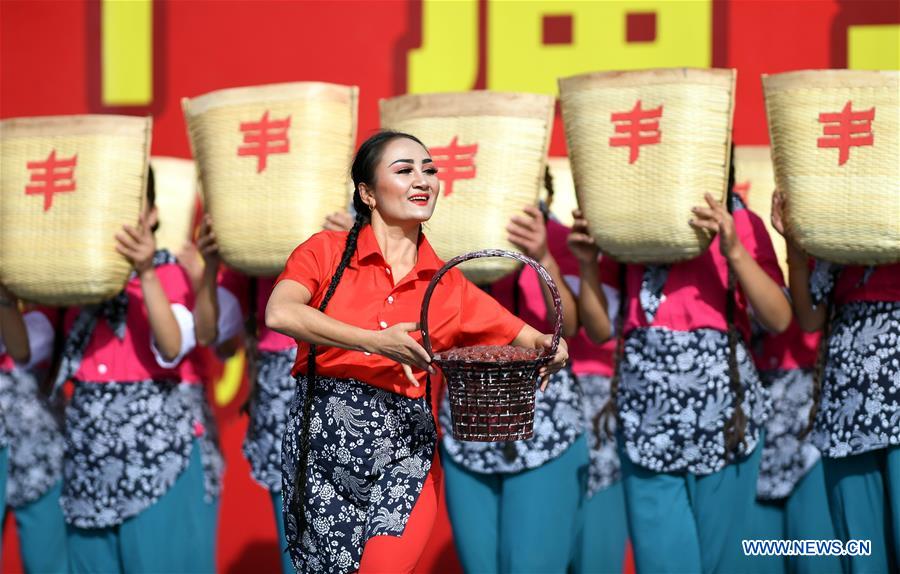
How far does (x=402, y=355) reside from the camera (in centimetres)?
273

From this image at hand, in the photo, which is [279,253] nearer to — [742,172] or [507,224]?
[507,224]

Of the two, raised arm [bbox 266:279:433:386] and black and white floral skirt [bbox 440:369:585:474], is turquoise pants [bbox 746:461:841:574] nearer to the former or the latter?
black and white floral skirt [bbox 440:369:585:474]

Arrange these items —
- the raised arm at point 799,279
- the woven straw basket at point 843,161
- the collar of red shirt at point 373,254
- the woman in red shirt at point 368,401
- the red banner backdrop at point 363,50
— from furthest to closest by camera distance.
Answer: the red banner backdrop at point 363,50 < the raised arm at point 799,279 < the woven straw basket at point 843,161 < the collar of red shirt at point 373,254 < the woman in red shirt at point 368,401

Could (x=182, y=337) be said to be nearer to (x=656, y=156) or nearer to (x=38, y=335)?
(x=38, y=335)

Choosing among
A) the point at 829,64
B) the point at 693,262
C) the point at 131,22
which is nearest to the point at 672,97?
the point at 693,262

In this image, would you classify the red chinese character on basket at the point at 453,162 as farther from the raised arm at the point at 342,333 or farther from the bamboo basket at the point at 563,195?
the raised arm at the point at 342,333

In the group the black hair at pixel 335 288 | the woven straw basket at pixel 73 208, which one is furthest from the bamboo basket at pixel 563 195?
the black hair at pixel 335 288

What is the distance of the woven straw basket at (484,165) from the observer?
3834mm

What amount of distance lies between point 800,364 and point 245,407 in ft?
5.90

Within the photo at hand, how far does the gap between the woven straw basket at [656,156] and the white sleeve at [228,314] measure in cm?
124

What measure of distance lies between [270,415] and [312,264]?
1320mm

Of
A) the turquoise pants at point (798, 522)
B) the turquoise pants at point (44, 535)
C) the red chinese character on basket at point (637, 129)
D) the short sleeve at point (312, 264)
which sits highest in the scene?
the red chinese character on basket at point (637, 129)

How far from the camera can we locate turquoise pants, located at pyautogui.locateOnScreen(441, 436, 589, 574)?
155 inches

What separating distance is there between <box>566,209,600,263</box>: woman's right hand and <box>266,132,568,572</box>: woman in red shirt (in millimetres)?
867
